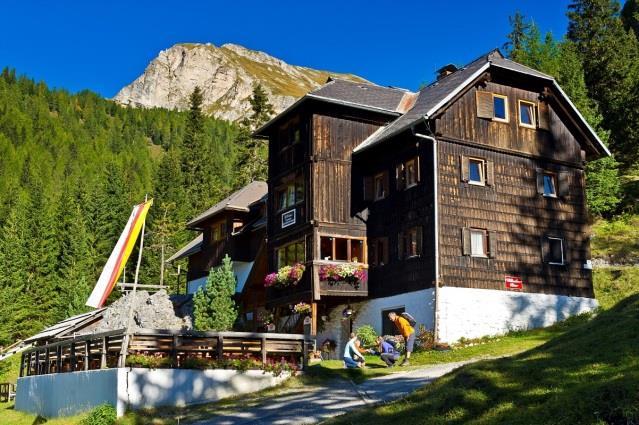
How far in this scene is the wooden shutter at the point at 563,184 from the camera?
33750 mm

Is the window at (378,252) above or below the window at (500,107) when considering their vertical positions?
below

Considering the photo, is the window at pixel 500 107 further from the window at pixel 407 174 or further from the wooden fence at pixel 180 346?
the wooden fence at pixel 180 346

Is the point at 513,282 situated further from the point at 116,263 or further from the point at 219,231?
the point at 219,231

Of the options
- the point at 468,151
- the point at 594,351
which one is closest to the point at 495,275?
the point at 468,151

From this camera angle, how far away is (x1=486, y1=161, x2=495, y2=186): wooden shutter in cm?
3194

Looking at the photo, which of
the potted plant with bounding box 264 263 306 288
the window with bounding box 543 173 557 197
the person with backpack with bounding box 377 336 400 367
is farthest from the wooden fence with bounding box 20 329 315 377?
the window with bounding box 543 173 557 197

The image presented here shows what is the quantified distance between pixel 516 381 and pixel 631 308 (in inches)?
163

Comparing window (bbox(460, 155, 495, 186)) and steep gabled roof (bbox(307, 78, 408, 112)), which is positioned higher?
steep gabled roof (bbox(307, 78, 408, 112))

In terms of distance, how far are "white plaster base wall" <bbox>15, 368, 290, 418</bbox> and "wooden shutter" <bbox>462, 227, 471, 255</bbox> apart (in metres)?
10.6

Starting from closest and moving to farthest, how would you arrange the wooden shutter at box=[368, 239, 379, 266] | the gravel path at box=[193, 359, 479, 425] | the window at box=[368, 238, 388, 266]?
the gravel path at box=[193, 359, 479, 425] → the window at box=[368, 238, 388, 266] → the wooden shutter at box=[368, 239, 379, 266]

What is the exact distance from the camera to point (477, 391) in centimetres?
1318

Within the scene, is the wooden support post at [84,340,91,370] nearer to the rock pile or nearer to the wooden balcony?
the wooden balcony

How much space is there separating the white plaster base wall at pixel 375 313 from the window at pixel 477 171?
5.21 metres

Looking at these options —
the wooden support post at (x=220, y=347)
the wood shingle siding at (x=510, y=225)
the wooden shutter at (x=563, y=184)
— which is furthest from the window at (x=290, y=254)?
the wooden support post at (x=220, y=347)
